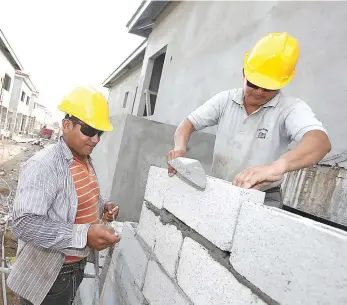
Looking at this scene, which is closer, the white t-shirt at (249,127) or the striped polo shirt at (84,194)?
the white t-shirt at (249,127)

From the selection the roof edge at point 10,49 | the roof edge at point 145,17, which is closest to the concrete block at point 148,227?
the roof edge at point 145,17

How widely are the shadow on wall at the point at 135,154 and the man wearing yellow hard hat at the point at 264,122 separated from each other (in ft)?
4.22

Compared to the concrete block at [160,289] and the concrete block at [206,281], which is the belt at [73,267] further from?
the concrete block at [206,281]

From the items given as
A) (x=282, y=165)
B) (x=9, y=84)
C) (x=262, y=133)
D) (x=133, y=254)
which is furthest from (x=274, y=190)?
(x=9, y=84)

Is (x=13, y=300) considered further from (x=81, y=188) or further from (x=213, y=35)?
(x=213, y=35)

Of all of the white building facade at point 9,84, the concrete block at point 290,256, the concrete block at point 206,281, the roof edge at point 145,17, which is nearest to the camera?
the concrete block at point 290,256

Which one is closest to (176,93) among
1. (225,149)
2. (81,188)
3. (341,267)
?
(225,149)

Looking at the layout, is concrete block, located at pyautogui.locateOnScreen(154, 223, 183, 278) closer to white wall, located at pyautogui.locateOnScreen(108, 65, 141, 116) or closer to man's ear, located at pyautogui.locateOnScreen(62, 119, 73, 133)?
man's ear, located at pyautogui.locateOnScreen(62, 119, 73, 133)

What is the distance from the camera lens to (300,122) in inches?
76.0

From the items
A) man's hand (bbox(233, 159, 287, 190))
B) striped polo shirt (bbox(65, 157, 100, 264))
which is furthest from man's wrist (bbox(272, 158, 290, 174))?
striped polo shirt (bbox(65, 157, 100, 264))

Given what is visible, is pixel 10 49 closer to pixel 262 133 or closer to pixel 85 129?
pixel 85 129

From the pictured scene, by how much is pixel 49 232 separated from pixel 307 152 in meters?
1.62

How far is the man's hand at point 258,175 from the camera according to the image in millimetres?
1436

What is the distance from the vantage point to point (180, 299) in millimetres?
1682
